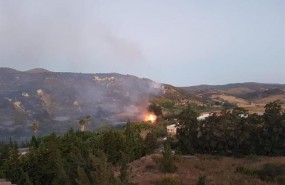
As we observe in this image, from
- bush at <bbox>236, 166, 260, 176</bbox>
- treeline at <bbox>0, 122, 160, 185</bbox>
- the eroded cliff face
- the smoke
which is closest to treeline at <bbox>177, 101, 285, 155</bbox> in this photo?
treeline at <bbox>0, 122, 160, 185</bbox>

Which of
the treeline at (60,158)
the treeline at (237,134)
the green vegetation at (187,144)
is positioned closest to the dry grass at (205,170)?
the green vegetation at (187,144)

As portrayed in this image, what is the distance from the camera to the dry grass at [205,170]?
3312 centimetres

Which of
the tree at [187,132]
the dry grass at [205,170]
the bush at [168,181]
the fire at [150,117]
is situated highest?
the tree at [187,132]

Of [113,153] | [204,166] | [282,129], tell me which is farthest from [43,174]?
[282,129]

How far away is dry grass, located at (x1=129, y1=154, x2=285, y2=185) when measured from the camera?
3312cm

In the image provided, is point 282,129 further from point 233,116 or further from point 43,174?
point 43,174

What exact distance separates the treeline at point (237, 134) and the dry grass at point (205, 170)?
9.16 ft

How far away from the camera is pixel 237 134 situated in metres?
48.5

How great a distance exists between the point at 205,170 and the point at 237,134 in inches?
427

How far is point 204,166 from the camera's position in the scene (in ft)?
135

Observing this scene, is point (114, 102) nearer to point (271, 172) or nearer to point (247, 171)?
point (247, 171)

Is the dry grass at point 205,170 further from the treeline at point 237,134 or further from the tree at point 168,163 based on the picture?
the treeline at point 237,134

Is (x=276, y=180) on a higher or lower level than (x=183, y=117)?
lower

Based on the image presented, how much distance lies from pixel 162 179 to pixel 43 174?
1266 cm
